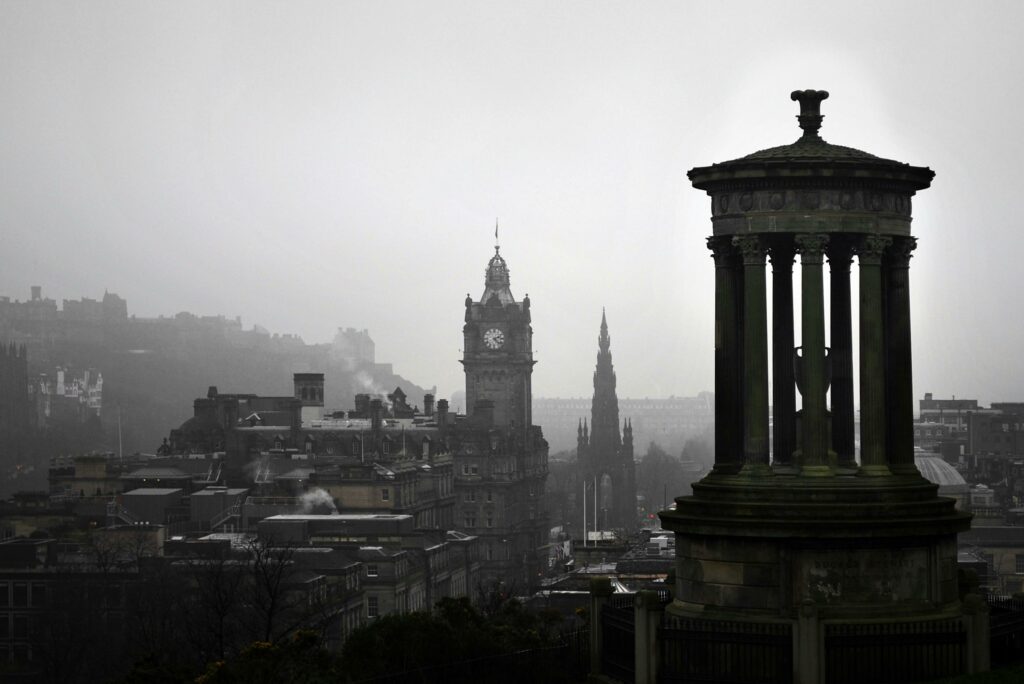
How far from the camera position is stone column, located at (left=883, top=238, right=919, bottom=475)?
46438 millimetres

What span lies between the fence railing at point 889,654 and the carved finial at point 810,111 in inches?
451

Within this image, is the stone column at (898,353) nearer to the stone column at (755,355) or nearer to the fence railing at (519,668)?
the stone column at (755,355)

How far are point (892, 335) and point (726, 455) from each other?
4453 millimetres

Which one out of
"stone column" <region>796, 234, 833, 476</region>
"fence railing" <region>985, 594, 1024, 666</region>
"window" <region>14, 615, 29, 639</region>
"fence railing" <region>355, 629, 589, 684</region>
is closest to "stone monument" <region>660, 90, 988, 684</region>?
"stone column" <region>796, 234, 833, 476</region>

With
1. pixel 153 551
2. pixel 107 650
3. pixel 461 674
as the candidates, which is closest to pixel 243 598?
pixel 107 650

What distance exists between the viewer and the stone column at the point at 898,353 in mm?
46438

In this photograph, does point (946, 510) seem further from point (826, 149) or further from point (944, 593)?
point (826, 149)

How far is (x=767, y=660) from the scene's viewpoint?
4281 centimetres

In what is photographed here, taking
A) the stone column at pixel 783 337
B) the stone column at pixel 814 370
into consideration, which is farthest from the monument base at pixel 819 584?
the stone column at pixel 783 337

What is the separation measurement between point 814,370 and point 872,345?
1413 millimetres

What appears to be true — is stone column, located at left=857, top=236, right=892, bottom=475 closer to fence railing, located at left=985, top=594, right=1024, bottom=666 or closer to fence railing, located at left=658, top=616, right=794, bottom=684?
fence railing, located at left=985, top=594, right=1024, bottom=666

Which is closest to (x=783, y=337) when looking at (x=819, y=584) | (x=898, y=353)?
(x=898, y=353)

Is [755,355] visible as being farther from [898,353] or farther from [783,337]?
[898,353]

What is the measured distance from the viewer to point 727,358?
154 ft
